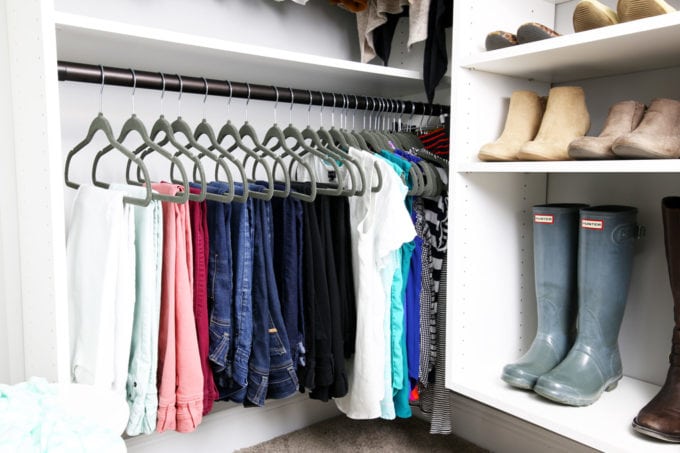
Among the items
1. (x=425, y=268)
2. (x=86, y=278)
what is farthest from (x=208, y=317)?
(x=425, y=268)

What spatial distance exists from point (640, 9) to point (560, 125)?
305mm

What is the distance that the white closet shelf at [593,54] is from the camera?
3.55ft

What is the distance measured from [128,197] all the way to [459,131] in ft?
2.62

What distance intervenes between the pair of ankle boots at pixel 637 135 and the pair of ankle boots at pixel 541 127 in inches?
3.1

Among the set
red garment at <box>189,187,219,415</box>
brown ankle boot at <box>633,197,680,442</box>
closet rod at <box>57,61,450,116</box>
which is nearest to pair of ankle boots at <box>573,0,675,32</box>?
brown ankle boot at <box>633,197,680,442</box>

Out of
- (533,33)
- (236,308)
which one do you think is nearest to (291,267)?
(236,308)

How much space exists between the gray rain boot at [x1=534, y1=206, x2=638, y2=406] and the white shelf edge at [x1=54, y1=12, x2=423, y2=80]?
2.34ft

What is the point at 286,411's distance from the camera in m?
2.05

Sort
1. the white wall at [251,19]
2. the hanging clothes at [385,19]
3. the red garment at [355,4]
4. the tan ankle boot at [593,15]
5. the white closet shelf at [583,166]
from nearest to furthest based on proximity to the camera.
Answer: the white closet shelf at [583,166] → the tan ankle boot at [593,15] → the white wall at [251,19] → the hanging clothes at [385,19] → the red garment at [355,4]

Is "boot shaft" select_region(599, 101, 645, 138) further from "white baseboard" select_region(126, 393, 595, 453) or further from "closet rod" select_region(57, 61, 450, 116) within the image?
"white baseboard" select_region(126, 393, 595, 453)

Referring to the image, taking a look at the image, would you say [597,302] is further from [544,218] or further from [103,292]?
[103,292]

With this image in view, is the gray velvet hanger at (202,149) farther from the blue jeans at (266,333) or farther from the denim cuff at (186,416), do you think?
the denim cuff at (186,416)

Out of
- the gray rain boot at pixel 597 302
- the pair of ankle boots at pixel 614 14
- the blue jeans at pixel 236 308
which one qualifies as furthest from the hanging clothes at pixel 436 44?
the blue jeans at pixel 236 308

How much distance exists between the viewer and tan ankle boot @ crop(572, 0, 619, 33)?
3.77ft
